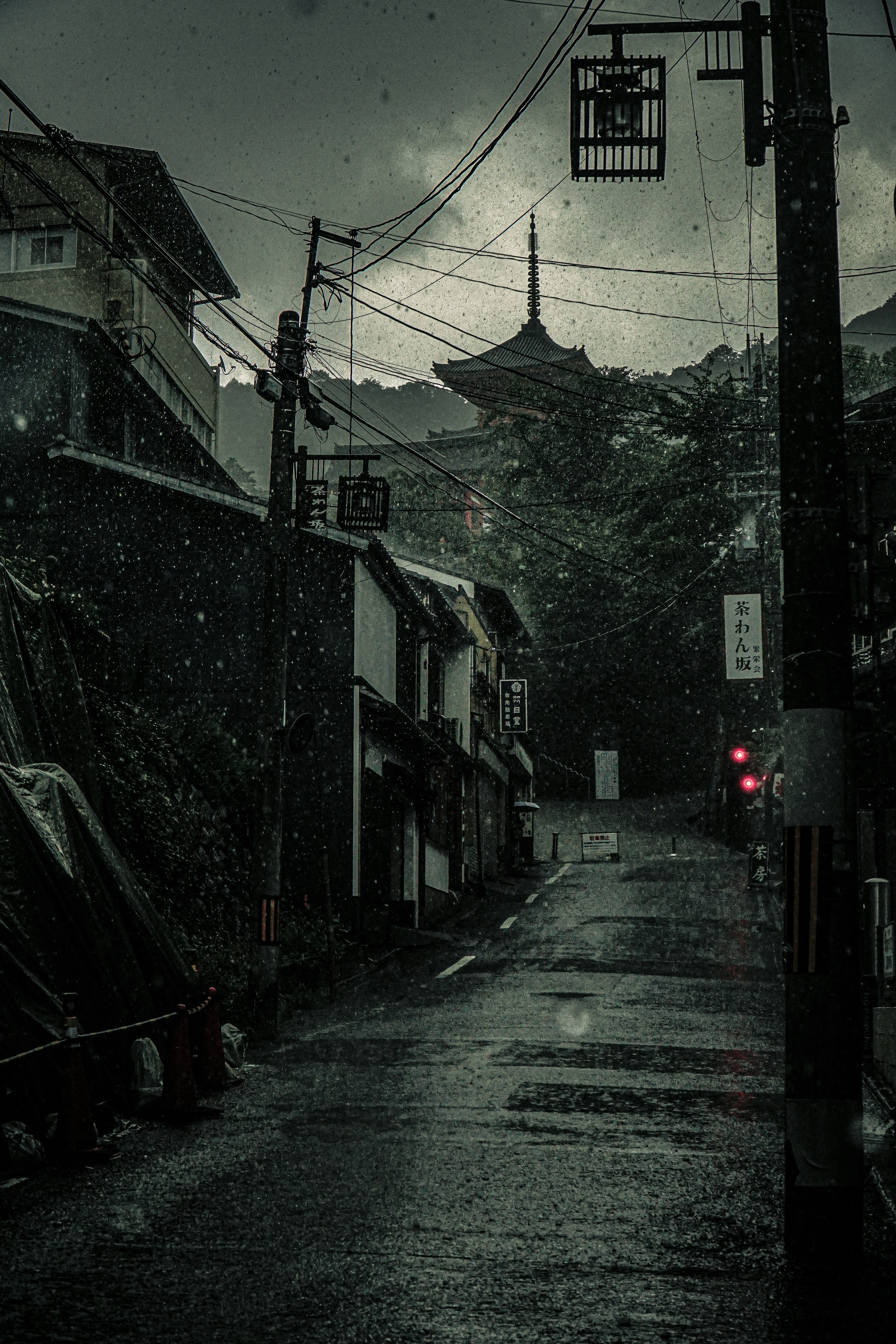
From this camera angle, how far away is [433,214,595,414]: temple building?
62875mm

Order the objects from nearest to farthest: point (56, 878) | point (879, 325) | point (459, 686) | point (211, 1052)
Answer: point (56, 878)
point (211, 1052)
point (459, 686)
point (879, 325)

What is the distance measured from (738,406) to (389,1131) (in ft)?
132

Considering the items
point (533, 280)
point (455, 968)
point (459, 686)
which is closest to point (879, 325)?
point (533, 280)

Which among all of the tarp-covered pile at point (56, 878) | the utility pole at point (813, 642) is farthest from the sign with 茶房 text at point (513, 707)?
the utility pole at point (813, 642)

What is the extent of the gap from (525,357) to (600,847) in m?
29.3

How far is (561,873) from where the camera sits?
149ft

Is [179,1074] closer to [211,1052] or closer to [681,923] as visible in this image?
[211,1052]

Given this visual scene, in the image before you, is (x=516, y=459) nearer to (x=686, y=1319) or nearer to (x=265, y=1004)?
(x=265, y=1004)

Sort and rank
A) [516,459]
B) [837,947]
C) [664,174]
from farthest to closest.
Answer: [516,459] < [664,174] < [837,947]

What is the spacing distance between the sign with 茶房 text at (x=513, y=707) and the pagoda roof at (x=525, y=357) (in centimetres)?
2594

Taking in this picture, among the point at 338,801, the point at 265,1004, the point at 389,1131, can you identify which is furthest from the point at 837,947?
the point at 338,801

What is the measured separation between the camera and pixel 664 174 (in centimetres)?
814

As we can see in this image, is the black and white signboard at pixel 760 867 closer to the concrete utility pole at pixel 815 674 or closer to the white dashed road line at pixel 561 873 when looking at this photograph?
the white dashed road line at pixel 561 873

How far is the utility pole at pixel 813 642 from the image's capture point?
19.9 feet
